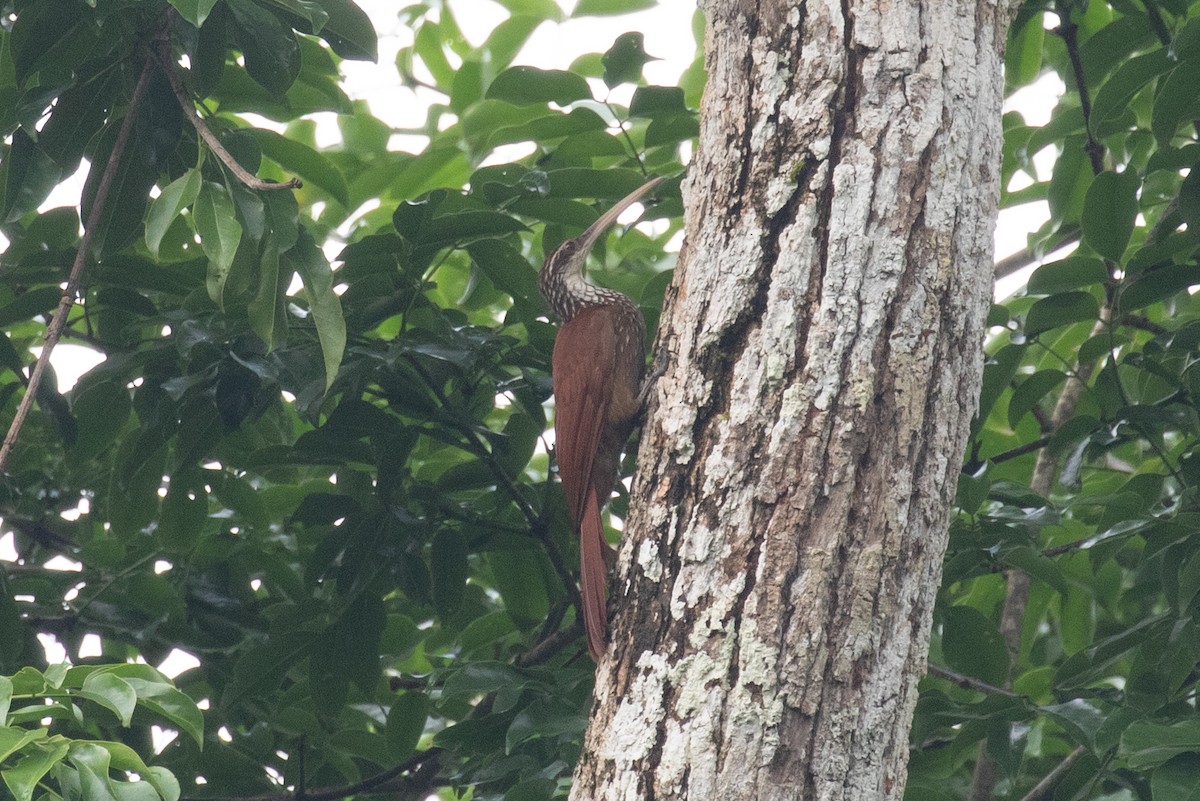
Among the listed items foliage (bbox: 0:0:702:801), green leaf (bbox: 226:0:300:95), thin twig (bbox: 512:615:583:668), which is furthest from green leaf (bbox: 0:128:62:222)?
thin twig (bbox: 512:615:583:668)

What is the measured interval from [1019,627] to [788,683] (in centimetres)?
180

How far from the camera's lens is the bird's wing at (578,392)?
2.82 m

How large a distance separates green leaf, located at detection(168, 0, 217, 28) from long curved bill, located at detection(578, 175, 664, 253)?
116cm

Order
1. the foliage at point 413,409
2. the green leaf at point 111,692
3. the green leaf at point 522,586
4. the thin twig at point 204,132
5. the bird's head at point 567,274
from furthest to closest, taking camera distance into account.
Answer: the bird's head at point 567,274, the green leaf at point 522,586, the foliage at point 413,409, the thin twig at point 204,132, the green leaf at point 111,692

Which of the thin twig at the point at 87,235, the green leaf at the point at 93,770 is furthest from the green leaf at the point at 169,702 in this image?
the thin twig at the point at 87,235

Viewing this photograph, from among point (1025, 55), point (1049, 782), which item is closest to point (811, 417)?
point (1049, 782)

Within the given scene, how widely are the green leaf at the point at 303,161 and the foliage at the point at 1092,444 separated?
1622 mm

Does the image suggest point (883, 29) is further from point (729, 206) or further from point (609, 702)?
point (609, 702)

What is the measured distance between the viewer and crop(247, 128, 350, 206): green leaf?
2875 millimetres

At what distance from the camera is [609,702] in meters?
1.82

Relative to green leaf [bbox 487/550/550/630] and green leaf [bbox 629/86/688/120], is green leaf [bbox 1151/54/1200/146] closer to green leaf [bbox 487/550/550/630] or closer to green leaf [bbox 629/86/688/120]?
green leaf [bbox 629/86/688/120]

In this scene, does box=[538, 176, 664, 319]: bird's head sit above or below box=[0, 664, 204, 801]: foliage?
above

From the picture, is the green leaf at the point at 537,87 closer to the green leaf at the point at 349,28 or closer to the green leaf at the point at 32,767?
the green leaf at the point at 349,28

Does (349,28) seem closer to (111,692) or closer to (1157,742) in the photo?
(111,692)
